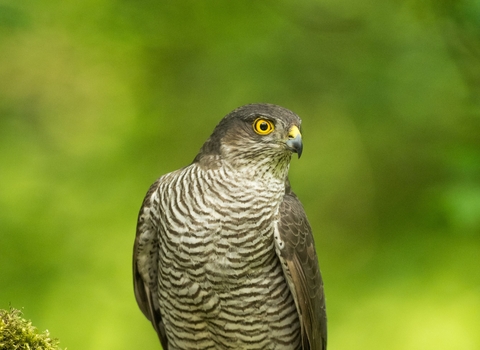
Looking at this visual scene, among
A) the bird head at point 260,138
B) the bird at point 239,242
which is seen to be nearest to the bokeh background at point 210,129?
the bird at point 239,242

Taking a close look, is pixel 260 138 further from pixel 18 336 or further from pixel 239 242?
pixel 18 336

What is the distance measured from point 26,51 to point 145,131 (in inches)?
61.1

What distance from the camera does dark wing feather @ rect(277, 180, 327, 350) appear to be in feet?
11.3

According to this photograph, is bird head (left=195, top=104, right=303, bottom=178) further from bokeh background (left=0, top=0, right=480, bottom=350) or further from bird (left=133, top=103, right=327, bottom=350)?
bokeh background (left=0, top=0, right=480, bottom=350)

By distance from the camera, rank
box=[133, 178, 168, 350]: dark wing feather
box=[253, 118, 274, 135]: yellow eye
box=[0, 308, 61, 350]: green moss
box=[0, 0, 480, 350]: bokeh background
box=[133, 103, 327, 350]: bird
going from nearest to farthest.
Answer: box=[0, 308, 61, 350]: green moss, box=[133, 103, 327, 350]: bird, box=[253, 118, 274, 135]: yellow eye, box=[133, 178, 168, 350]: dark wing feather, box=[0, 0, 480, 350]: bokeh background

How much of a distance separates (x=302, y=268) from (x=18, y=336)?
1.78m

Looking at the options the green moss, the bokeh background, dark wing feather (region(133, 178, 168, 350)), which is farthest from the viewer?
the bokeh background

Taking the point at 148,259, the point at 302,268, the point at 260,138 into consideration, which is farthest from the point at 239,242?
the point at 148,259

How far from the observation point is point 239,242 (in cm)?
333

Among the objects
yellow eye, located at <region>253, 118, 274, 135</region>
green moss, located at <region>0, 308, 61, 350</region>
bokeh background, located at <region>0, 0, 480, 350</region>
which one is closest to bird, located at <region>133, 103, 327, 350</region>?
yellow eye, located at <region>253, 118, 274, 135</region>

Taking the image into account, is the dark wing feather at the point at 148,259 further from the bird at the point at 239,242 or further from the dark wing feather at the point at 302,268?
the dark wing feather at the point at 302,268

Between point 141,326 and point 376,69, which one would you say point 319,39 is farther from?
point 141,326

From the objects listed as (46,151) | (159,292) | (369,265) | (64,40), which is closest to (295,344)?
(159,292)

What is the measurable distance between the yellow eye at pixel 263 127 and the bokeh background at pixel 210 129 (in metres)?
2.04
